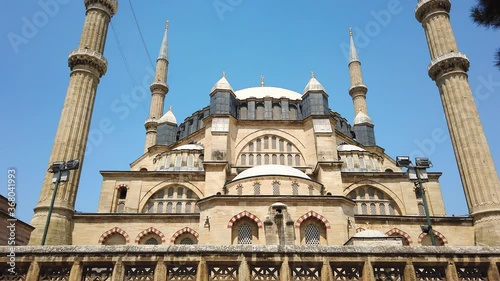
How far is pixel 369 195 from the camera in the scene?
2488cm

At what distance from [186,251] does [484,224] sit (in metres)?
19.9

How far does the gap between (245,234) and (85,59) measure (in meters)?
15.5

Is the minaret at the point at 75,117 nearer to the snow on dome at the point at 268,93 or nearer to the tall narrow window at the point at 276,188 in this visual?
the tall narrow window at the point at 276,188

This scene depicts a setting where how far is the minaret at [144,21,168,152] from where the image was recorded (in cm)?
3600

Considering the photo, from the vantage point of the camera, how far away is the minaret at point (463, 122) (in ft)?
65.3

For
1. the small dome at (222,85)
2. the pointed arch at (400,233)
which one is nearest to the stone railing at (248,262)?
the pointed arch at (400,233)

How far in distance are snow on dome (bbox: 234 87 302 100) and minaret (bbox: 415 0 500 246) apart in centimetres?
1148

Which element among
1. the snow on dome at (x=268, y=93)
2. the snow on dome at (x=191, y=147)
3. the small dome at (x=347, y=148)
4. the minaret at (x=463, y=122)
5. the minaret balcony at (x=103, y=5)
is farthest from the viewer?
the snow on dome at (x=268, y=93)

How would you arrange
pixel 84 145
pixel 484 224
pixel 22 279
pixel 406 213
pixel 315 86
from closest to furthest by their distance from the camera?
pixel 22 279
pixel 484 224
pixel 84 145
pixel 406 213
pixel 315 86

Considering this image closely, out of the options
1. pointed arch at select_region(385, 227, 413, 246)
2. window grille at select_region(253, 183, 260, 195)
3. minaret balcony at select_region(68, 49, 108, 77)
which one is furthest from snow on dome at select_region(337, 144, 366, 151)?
minaret balcony at select_region(68, 49, 108, 77)

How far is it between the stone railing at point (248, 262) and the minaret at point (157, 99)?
3014 centimetres

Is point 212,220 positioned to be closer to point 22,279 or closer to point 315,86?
→ point 22,279

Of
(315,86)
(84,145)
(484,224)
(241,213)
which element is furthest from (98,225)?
(484,224)

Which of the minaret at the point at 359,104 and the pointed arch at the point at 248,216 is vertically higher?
the minaret at the point at 359,104
